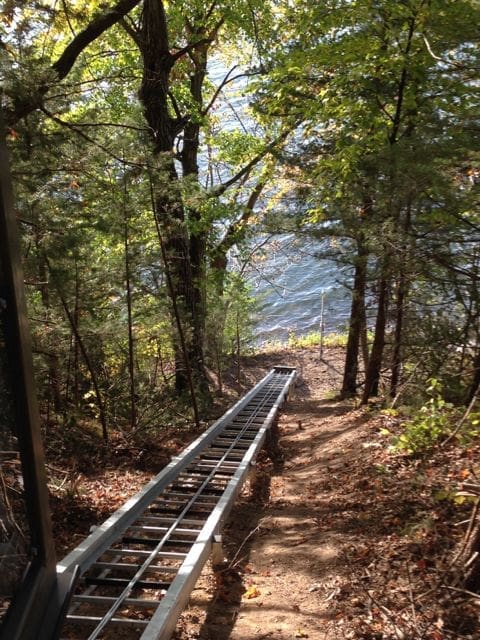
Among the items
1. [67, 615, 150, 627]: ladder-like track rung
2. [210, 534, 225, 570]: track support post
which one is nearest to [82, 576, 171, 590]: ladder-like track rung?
[67, 615, 150, 627]: ladder-like track rung

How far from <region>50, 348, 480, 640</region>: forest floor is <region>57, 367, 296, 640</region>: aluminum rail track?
371 millimetres

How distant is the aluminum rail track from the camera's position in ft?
12.0

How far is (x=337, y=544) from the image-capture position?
16.3 ft

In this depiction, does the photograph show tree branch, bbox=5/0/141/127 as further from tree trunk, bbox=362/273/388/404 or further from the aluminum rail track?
tree trunk, bbox=362/273/388/404

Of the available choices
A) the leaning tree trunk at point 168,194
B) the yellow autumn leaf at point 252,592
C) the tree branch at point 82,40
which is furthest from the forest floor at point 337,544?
the tree branch at point 82,40

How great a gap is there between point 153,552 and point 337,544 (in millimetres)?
1792

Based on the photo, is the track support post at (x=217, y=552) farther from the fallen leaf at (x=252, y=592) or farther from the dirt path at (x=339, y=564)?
the fallen leaf at (x=252, y=592)

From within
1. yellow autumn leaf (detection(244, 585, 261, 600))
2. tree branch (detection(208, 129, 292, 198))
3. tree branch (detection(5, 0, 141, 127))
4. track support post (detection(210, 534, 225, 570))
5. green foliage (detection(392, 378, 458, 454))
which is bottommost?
yellow autumn leaf (detection(244, 585, 261, 600))

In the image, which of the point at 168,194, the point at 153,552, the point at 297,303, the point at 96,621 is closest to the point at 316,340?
the point at 297,303

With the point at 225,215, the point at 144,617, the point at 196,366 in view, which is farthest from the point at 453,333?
the point at 225,215

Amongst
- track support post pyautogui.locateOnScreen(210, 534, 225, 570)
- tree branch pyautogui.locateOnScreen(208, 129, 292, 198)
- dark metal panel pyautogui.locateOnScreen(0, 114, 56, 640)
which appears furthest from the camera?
tree branch pyautogui.locateOnScreen(208, 129, 292, 198)

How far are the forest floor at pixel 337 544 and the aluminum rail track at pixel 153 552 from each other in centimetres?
37

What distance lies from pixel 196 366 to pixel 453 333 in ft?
27.0

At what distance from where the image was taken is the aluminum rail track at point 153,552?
3.67 meters
